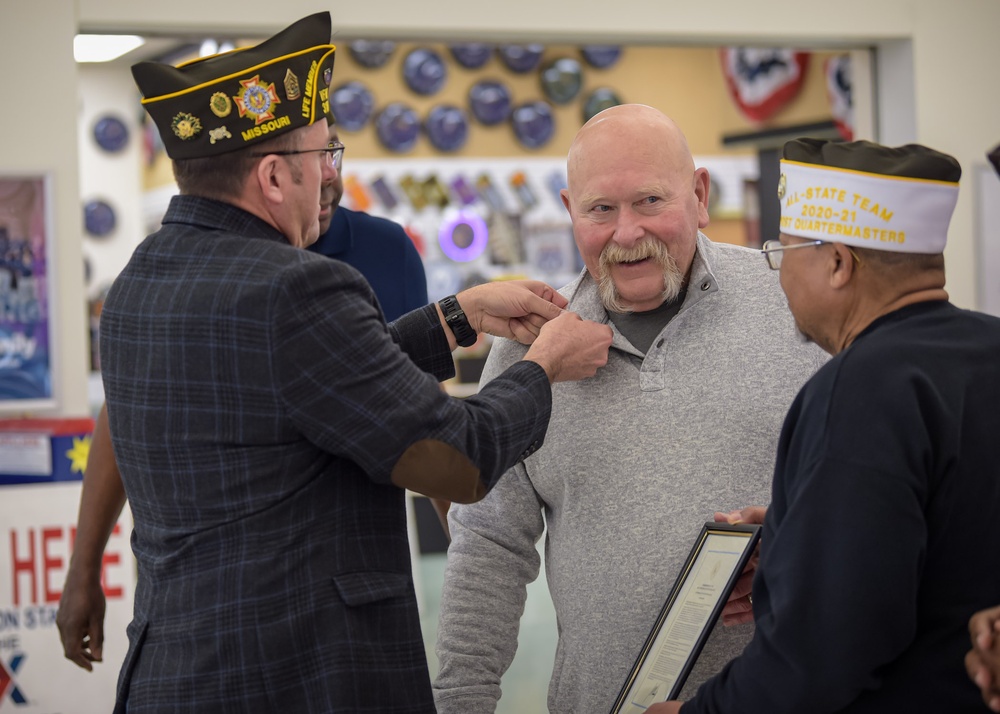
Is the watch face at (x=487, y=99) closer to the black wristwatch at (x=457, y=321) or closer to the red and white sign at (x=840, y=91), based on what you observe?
the red and white sign at (x=840, y=91)

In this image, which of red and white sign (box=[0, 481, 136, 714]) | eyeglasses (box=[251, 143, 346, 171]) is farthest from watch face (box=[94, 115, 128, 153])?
eyeglasses (box=[251, 143, 346, 171])

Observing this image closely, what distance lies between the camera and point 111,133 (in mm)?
9094

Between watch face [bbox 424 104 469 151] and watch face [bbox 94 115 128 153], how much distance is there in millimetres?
3035

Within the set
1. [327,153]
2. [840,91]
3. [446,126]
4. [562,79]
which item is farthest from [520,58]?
[327,153]

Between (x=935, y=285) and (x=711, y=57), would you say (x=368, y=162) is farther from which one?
(x=935, y=285)

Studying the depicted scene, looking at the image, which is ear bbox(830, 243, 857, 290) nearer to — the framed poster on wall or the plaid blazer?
the plaid blazer

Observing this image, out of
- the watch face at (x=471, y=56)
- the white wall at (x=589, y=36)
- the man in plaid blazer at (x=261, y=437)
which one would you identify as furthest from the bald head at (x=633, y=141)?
the watch face at (x=471, y=56)

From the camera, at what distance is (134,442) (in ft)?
5.05

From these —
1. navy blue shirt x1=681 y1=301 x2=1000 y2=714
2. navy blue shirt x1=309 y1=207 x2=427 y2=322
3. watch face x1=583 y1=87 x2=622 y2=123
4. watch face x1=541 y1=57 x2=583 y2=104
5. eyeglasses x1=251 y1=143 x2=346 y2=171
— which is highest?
watch face x1=541 y1=57 x2=583 y2=104

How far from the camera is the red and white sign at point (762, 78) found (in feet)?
23.2

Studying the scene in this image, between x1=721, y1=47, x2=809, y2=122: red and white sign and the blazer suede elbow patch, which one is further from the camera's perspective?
x1=721, y1=47, x2=809, y2=122: red and white sign

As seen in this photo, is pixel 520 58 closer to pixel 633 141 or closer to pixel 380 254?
pixel 380 254

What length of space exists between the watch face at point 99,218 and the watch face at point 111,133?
0.47 meters

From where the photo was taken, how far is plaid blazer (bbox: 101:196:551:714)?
57.1 inches
